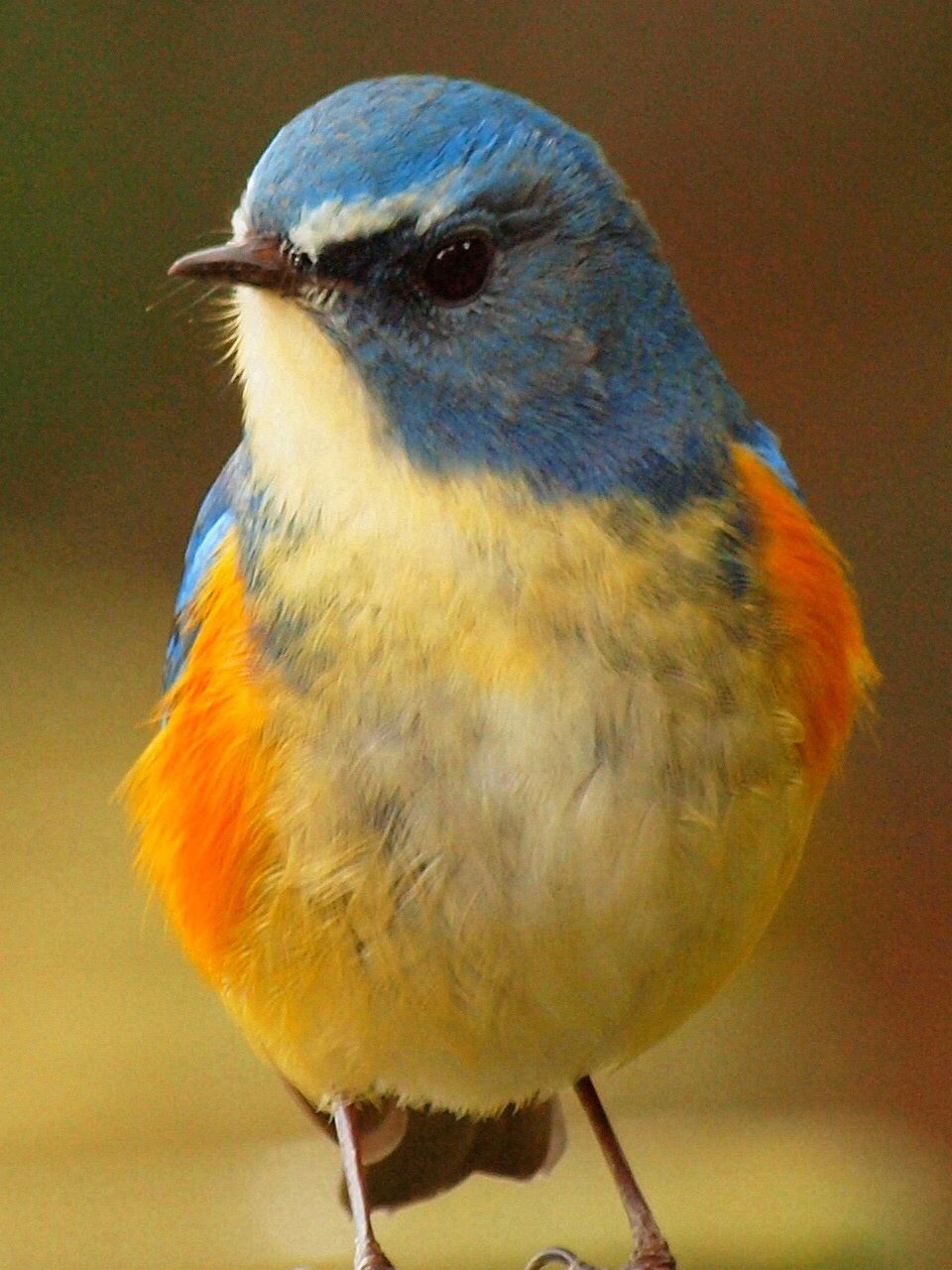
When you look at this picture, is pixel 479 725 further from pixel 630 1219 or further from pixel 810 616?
pixel 630 1219

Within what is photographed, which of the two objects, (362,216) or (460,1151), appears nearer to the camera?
(362,216)

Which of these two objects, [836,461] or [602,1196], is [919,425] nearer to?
[836,461]

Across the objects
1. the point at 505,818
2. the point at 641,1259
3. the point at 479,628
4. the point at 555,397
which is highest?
the point at 555,397

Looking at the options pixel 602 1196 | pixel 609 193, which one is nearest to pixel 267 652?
pixel 609 193

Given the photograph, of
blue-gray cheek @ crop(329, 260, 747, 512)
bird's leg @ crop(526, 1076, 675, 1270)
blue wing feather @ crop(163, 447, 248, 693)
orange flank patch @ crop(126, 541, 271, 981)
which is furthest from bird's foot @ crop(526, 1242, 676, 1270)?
blue-gray cheek @ crop(329, 260, 747, 512)

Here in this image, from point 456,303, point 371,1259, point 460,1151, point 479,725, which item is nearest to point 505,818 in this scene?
point 479,725

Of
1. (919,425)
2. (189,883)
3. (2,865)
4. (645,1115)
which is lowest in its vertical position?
(189,883)
